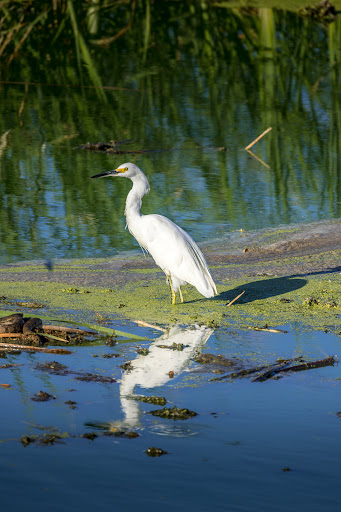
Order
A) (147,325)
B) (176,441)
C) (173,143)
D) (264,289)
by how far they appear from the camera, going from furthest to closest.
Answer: (173,143)
(264,289)
(147,325)
(176,441)

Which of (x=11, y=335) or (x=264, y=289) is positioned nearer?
(x=11, y=335)

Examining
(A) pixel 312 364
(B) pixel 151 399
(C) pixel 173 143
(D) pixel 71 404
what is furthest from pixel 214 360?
(C) pixel 173 143

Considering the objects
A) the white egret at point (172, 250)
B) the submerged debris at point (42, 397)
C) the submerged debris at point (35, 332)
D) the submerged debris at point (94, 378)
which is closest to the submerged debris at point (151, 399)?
the submerged debris at point (94, 378)

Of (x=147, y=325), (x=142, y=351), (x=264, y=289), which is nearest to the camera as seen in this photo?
(x=142, y=351)

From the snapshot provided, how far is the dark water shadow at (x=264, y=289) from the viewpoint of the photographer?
509 cm

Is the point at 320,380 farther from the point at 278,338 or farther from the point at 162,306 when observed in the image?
the point at 162,306

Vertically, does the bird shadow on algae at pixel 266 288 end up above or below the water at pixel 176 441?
below

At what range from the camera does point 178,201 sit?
A: 7668mm

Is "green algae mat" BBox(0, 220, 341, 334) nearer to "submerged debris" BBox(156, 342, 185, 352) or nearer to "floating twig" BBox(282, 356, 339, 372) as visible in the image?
"submerged debris" BBox(156, 342, 185, 352)

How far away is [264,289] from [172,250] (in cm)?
66

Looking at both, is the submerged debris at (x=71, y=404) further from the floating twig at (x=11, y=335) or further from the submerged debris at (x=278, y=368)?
the floating twig at (x=11, y=335)

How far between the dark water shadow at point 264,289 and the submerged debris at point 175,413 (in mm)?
1832

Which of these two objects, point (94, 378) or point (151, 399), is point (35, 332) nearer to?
point (94, 378)

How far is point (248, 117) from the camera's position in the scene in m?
10.8
